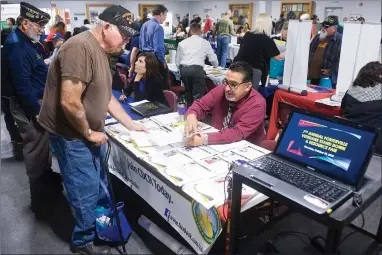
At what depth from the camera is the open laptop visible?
95 centimetres

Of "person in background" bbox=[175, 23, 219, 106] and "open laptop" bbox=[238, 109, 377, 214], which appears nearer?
"open laptop" bbox=[238, 109, 377, 214]

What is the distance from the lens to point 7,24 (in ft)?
19.7

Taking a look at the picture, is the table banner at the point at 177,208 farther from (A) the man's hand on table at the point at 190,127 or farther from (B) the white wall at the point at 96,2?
(B) the white wall at the point at 96,2

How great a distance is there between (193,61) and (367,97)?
7.38 ft

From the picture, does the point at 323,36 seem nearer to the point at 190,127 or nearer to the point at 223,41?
the point at 223,41

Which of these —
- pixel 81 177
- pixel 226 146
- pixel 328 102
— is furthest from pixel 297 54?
pixel 81 177

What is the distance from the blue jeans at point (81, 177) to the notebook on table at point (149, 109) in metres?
0.54

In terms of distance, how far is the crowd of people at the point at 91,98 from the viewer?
1.39 meters

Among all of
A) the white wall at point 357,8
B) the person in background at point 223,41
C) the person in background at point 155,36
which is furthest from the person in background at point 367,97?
the white wall at point 357,8

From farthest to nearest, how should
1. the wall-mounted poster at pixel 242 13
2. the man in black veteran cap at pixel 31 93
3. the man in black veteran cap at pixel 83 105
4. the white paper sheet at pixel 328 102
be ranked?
the wall-mounted poster at pixel 242 13, the white paper sheet at pixel 328 102, the man in black veteran cap at pixel 31 93, the man in black veteran cap at pixel 83 105

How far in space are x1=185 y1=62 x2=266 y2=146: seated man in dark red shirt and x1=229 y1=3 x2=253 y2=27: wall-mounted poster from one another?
10296mm

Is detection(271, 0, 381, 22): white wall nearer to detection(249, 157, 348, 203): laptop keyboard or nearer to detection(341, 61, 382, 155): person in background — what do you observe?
detection(341, 61, 382, 155): person in background

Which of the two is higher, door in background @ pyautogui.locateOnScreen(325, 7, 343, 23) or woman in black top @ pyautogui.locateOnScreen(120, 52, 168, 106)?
door in background @ pyautogui.locateOnScreen(325, 7, 343, 23)

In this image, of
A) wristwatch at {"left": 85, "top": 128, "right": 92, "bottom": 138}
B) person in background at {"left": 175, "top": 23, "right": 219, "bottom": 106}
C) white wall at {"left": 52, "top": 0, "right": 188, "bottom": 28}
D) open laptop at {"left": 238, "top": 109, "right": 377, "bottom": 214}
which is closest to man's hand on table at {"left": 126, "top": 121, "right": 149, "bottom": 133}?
wristwatch at {"left": 85, "top": 128, "right": 92, "bottom": 138}
